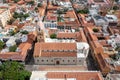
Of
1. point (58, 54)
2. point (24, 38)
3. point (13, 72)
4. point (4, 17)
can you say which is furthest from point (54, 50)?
point (4, 17)

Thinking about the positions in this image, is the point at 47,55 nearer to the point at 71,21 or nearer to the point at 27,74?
the point at 27,74

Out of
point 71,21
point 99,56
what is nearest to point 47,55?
point 99,56

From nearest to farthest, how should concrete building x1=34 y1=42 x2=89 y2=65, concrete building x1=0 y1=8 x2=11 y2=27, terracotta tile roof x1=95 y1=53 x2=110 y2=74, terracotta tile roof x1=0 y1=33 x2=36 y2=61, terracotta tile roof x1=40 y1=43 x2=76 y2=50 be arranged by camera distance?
1. terracotta tile roof x1=95 y1=53 x2=110 y2=74
2. concrete building x1=34 y1=42 x2=89 y2=65
3. terracotta tile roof x1=0 y1=33 x2=36 y2=61
4. terracotta tile roof x1=40 y1=43 x2=76 y2=50
5. concrete building x1=0 y1=8 x2=11 y2=27

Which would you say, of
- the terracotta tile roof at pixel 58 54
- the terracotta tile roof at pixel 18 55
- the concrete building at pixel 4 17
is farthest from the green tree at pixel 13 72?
the concrete building at pixel 4 17

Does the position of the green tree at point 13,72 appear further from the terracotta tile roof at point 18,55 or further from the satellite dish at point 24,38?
the satellite dish at point 24,38

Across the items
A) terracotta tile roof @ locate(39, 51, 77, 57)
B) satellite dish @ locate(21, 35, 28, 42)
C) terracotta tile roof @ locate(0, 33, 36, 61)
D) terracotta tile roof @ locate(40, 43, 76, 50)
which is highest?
terracotta tile roof @ locate(40, 43, 76, 50)

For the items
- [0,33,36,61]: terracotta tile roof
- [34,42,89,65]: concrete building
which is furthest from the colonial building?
[0,33,36,61]: terracotta tile roof

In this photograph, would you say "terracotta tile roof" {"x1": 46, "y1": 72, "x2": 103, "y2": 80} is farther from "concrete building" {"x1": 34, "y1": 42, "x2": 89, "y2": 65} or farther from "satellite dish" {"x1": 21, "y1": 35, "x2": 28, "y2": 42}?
"satellite dish" {"x1": 21, "y1": 35, "x2": 28, "y2": 42}

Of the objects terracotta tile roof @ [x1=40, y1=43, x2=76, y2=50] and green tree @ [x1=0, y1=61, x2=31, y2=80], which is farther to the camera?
terracotta tile roof @ [x1=40, y1=43, x2=76, y2=50]
